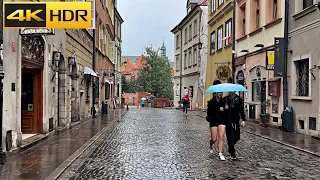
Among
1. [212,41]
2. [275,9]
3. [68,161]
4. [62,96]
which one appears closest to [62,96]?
[62,96]

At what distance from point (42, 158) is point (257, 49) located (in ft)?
47.6

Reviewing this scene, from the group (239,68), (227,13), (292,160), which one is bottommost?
(292,160)

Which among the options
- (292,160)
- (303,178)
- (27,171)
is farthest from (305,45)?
(27,171)

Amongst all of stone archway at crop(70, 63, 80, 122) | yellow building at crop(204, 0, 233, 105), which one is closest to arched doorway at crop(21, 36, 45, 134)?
stone archway at crop(70, 63, 80, 122)

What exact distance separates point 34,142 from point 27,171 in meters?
3.77

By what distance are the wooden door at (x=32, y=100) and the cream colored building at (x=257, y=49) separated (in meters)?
9.92

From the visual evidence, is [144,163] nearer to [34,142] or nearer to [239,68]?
[34,142]

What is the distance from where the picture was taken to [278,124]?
59.4 ft

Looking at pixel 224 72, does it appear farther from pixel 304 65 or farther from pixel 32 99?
pixel 32 99

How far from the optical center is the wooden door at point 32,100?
13.0 metres

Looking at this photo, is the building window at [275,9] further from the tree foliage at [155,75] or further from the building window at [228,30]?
the tree foliage at [155,75]

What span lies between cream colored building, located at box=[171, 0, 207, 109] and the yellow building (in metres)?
2.99

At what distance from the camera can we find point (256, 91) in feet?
71.7

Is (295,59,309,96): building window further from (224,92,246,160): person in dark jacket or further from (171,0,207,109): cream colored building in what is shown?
(171,0,207,109): cream colored building
